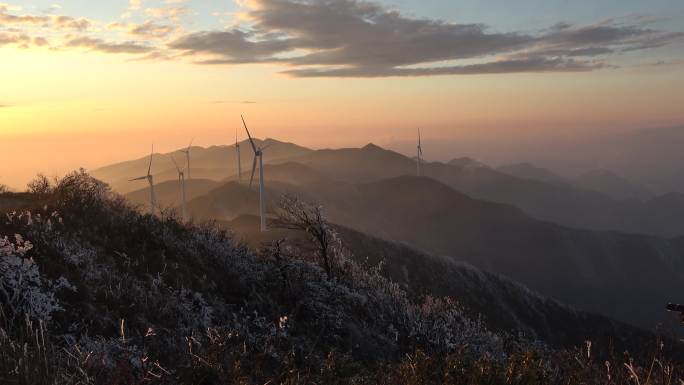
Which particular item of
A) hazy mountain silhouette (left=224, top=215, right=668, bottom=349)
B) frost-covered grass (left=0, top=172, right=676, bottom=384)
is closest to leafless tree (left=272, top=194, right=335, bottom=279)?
frost-covered grass (left=0, top=172, right=676, bottom=384)

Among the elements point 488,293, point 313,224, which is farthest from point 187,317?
point 488,293

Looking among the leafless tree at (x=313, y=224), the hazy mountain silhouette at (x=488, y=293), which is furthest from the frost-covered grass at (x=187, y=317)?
the hazy mountain silhouette at (x=488, y=293)

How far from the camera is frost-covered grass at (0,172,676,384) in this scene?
24.4 feet

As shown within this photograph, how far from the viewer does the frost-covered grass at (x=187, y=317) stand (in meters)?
7.45

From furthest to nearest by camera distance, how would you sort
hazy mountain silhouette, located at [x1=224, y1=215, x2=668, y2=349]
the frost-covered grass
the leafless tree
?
hazy mountain silhouette, located at [x1=224, y1=215, x2=668, y2=349]
the leafless tree
the frost-covered grass

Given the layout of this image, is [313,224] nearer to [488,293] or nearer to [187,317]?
[187,317]

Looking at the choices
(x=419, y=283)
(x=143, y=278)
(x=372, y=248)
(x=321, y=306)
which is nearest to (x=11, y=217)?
(x=143, y=278)

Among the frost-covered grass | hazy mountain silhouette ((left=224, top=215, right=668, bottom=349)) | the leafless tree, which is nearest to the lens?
the frost-covered grass

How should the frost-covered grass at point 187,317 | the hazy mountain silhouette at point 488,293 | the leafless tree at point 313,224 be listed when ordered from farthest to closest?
1. the hazy mountain silhouette at point 488,293
2. the leafless tree at point 313,224
3. the frost-covered grass at point 187,317

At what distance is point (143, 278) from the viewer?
58.7ft

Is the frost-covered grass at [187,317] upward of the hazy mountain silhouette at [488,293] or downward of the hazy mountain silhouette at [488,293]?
upward

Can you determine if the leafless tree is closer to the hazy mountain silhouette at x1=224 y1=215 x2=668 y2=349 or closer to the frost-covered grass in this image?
the frost-covered grass

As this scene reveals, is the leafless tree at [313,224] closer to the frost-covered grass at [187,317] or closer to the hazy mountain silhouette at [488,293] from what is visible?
the frost-covered grass at [187,317]

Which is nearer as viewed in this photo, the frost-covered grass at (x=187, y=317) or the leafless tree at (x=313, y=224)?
the frost-covered grass at (x=187, y=317)
